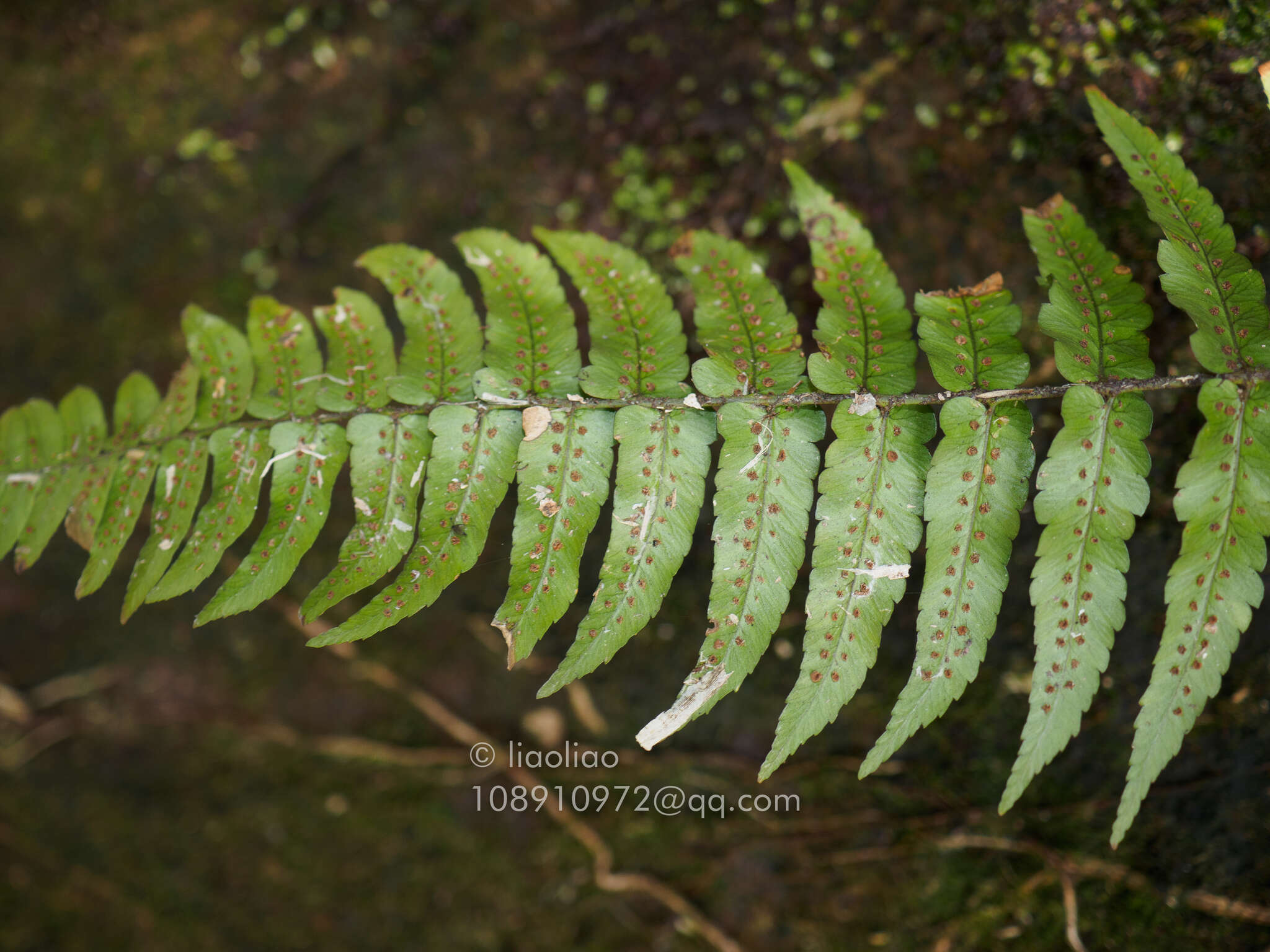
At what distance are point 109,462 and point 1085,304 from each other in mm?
3076

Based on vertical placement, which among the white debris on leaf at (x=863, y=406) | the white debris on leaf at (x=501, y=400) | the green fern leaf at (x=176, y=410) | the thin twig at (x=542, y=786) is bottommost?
the thin twig at (x=542, y=786)

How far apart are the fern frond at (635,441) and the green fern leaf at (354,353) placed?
2.11ft

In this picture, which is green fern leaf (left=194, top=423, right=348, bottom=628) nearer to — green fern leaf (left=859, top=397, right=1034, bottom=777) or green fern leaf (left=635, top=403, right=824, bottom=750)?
green fern leaf (left=635, top=403, right=824, bottom=750)

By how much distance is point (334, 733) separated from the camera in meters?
3.53

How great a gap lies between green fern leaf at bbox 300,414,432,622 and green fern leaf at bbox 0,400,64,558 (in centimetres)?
125

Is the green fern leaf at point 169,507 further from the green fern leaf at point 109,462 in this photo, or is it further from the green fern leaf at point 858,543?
the green fern leaf at point 858,543

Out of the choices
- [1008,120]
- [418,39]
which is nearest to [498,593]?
[418,39]

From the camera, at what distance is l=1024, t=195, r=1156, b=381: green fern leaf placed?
78.0 inches

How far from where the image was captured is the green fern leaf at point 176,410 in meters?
2.52

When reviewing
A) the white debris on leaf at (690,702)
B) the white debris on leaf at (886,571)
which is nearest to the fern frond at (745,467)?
the white debris on leaf at (690,702)

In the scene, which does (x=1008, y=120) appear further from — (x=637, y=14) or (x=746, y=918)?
(x=746, y=918)

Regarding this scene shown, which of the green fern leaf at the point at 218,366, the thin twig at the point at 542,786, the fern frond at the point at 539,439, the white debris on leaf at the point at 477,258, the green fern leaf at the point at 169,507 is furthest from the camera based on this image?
the thin twig at the point at 542,786

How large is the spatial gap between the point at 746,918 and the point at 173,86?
177 inches

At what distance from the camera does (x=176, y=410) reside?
254 cm
